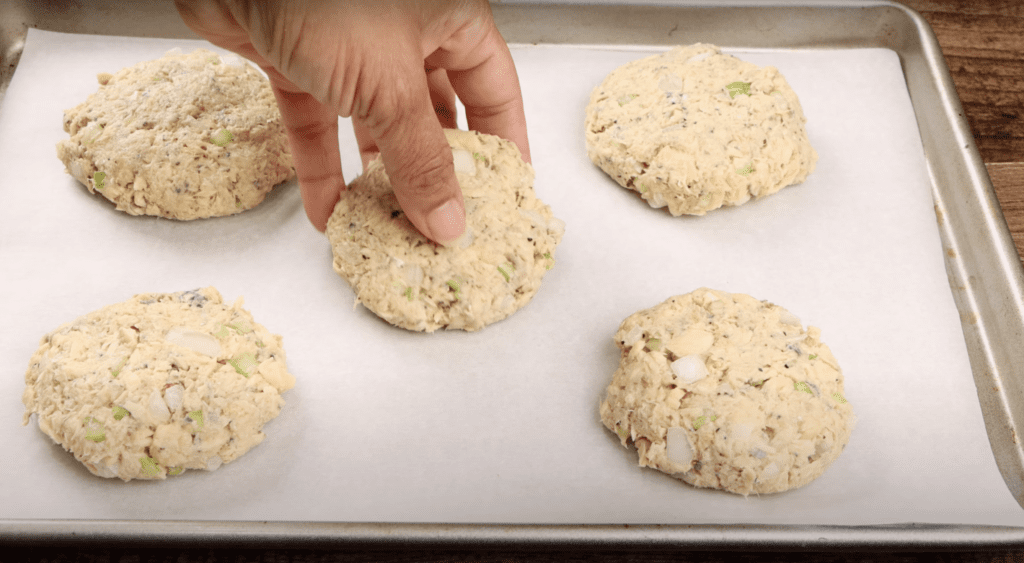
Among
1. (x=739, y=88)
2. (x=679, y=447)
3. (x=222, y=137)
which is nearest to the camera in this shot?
(x=679, y=447)

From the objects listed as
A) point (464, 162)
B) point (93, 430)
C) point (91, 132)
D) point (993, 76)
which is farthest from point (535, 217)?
point (993, 76)

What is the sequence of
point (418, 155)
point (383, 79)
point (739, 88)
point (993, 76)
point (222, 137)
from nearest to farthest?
point (383, 79) < point (418, 155) < point (222, 137) < point (739, 88) < point (993, 76)

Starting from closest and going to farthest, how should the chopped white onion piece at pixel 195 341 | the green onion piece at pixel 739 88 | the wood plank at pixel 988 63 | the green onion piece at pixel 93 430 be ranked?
the green onion piece at pixel 93 430, the chopped white onion piece at pixel 195 341, the green onion piece at pixel 739 88, the wood plank at pixel 988 63

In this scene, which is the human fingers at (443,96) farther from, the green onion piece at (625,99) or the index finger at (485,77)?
the green onion piece at (625,99)

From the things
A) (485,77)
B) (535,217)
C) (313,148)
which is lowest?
(535,217)

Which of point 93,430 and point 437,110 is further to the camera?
point 437,110

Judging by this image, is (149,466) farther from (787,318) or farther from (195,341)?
(787,318)

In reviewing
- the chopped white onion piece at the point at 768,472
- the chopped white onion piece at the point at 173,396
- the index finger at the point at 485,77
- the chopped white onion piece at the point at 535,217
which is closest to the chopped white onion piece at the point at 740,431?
the chopped white onion piece at the point at 768,472
